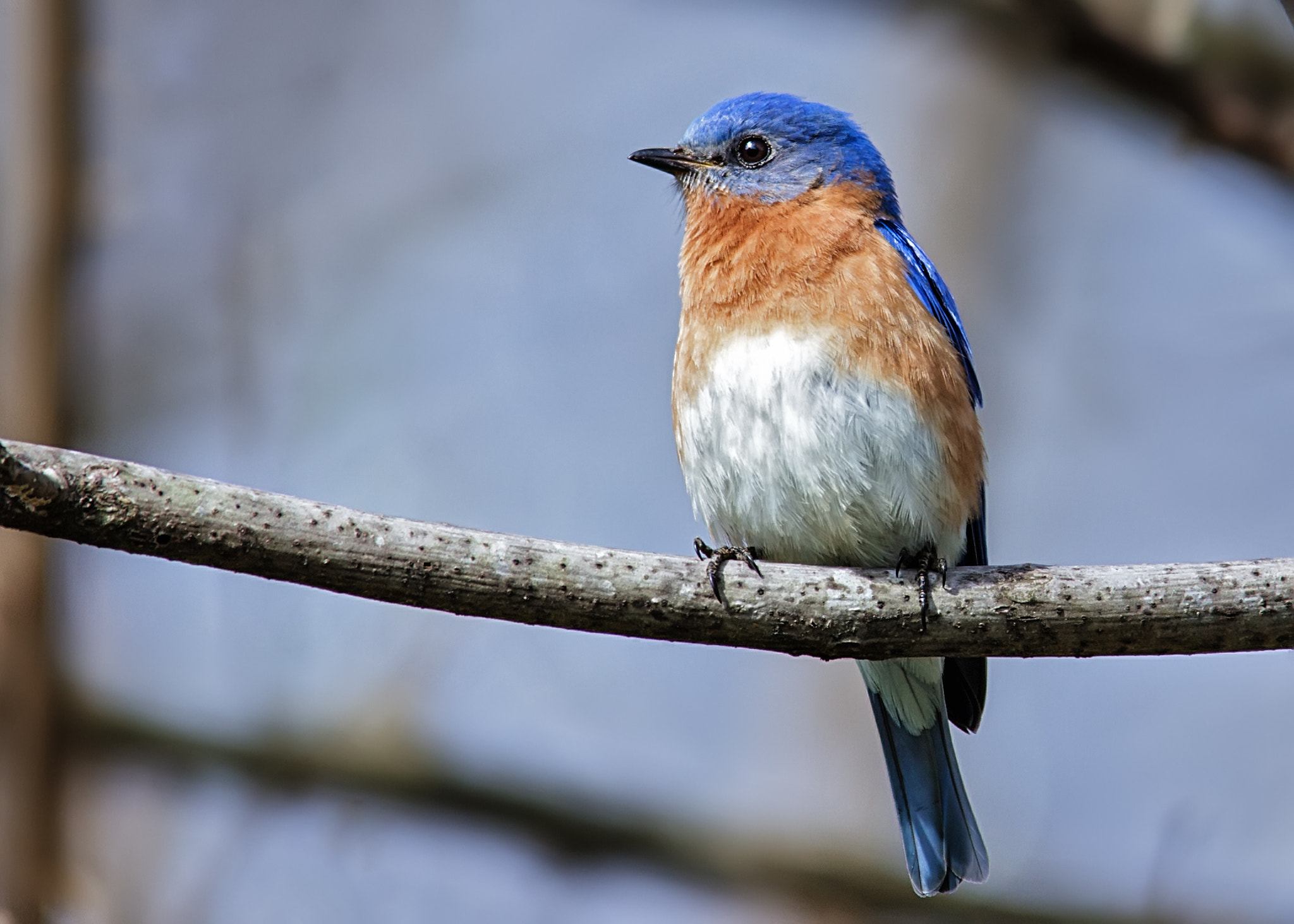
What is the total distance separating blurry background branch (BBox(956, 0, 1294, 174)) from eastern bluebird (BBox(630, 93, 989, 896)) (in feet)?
3.46

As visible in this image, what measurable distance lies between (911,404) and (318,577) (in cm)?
226

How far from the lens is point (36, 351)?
4.29 meters

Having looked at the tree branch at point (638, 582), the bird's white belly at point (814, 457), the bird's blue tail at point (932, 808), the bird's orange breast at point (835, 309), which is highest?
the bird's orange breast at point (835, 309)

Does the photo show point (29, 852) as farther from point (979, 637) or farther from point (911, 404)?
point (911, 404)

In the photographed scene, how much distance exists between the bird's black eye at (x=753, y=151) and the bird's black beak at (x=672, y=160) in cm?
15

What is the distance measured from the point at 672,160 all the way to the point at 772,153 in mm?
448

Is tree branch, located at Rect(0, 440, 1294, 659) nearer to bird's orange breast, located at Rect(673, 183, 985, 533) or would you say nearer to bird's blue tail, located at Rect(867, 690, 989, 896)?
bird's orange breast, located at Rect(673, 183, 985, 533)

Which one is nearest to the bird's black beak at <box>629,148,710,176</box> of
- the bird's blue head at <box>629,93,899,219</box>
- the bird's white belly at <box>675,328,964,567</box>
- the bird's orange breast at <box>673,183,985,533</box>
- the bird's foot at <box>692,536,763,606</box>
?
the bird's blue head at <box>629,93,899,219</box>

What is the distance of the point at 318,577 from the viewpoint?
11.3ft

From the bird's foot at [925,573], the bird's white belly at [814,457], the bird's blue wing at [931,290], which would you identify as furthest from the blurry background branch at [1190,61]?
the bird's foot at [925,573]

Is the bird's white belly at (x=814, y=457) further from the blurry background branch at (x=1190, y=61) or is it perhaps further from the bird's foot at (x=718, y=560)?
the blurry background branch at (x=1190, y=61)

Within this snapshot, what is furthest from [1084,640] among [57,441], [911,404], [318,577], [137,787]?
[137,787]

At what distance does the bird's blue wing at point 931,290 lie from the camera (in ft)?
17.2

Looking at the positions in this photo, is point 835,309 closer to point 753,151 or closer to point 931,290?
point 931,290
